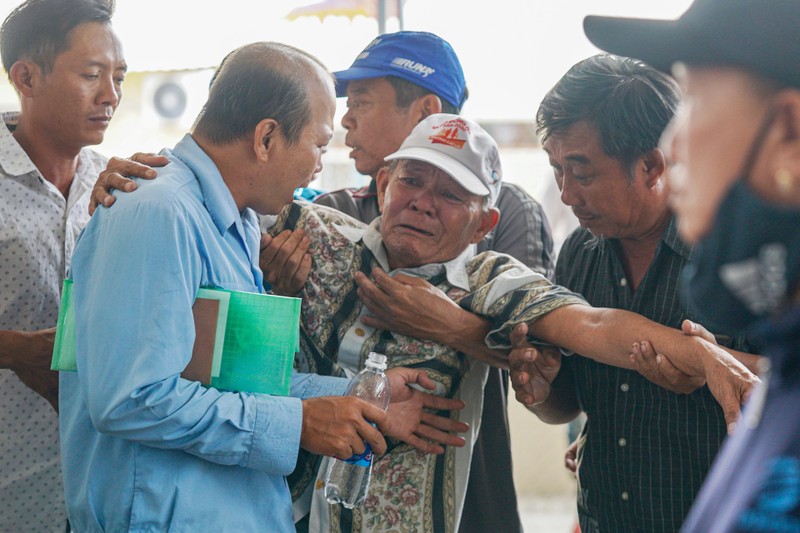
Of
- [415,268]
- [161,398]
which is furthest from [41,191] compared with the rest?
[161,398]

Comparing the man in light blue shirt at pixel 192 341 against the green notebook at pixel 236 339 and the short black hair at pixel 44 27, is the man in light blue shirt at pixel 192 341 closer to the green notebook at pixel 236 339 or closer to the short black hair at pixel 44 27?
the green notebook at pixel 236 339

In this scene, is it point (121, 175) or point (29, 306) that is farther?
point (29, 306)

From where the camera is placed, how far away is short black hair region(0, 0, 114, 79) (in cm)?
268

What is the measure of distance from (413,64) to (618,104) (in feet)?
3.04

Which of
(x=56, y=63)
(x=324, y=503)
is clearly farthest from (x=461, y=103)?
(x=324, y=503)

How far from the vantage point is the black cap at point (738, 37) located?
35.7 inches

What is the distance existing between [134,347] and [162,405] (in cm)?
12

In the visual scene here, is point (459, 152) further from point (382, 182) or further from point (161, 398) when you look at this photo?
point (161, 398)

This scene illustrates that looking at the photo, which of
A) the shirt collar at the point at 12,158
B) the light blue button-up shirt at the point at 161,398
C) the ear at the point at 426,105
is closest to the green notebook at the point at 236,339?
the light blue button-up shirt at the point at 161,398

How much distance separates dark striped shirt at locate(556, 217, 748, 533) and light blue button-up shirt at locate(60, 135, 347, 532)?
2.95 feet

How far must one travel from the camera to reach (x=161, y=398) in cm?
165

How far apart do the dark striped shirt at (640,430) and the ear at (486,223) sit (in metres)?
0.31

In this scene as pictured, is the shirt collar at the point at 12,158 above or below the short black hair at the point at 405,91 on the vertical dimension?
below

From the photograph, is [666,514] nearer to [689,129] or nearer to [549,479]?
[689,129]
